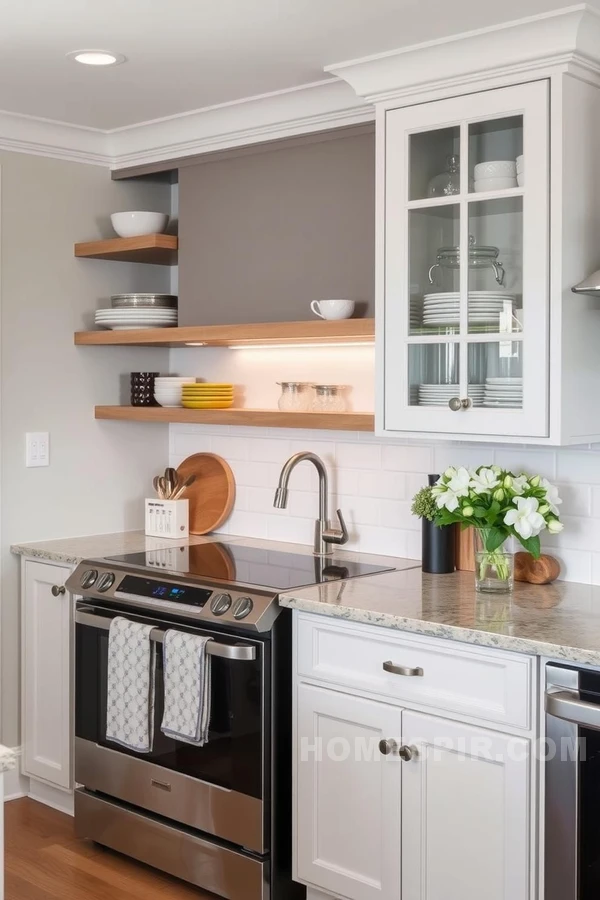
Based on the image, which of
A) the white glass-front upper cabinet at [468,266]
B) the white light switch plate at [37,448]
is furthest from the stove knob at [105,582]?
the white glass-front upper cabinet at [468,266]

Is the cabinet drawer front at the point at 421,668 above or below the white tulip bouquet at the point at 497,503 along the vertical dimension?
below

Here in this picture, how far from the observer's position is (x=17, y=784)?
388cm

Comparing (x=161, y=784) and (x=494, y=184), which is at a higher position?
(x=494, y=184)

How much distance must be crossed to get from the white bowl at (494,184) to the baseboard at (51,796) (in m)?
2.37

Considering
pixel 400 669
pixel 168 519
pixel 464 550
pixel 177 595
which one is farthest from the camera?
pixel 168 519

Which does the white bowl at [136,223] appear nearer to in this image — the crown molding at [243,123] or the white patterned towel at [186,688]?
the crown molding at [243,123]

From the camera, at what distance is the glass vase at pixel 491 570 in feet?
9.52

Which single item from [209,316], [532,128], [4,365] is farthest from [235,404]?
[532,128]

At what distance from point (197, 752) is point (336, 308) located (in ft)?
4.44

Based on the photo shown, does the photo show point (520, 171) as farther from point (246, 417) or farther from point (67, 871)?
point (67, 871)

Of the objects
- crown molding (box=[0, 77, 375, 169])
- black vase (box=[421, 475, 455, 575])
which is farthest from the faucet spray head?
crown molding (box=[0, 77, 375, 169])

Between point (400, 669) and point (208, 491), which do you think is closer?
point (400, 669)

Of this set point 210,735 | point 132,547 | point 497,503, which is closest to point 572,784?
point 497,503

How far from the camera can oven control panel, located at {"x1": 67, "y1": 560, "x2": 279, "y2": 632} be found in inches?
114
